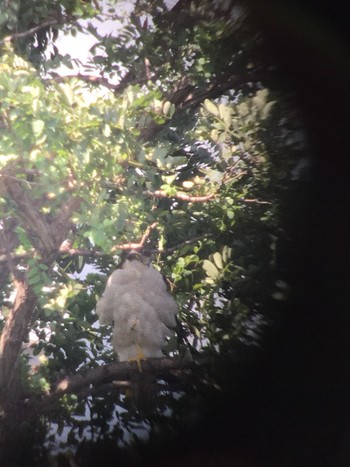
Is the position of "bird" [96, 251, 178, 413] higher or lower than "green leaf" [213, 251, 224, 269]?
lower

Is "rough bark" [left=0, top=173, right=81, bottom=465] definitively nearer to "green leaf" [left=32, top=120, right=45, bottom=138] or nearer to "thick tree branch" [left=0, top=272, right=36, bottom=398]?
"thick tree branch" [left=0, top=272, right=36, bottom=398]

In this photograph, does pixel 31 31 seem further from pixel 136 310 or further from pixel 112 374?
pixel 112 374

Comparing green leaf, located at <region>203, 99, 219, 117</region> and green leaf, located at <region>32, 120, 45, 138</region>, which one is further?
green leaf, located at <region>203, 99, 219, 117</region>

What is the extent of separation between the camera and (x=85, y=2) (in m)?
0.90

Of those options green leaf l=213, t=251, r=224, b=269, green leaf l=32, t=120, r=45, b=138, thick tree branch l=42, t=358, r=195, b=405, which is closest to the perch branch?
green leaf l=213, t=251, r=224, b=269

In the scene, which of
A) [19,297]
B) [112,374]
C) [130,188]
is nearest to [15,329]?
[19,297]

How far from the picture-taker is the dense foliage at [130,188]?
84 centimetres

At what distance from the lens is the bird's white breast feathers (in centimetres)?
86

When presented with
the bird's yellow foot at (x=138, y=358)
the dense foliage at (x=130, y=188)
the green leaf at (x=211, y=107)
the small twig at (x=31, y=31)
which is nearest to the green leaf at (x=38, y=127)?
the dense foliage at (x=130, y=188)

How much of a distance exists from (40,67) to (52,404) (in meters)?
0.71

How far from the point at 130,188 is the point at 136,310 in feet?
0.86

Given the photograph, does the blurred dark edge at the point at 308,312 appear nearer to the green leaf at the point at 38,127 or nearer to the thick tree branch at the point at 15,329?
the thick tree branch at the point at 15,329

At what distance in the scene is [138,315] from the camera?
0.87 meters

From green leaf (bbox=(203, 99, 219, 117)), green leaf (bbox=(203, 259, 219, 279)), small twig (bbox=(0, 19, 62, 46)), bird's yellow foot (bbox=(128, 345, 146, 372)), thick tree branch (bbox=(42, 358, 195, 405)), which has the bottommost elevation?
thick tree branch (bbox=(42, 358, 195, 405))
